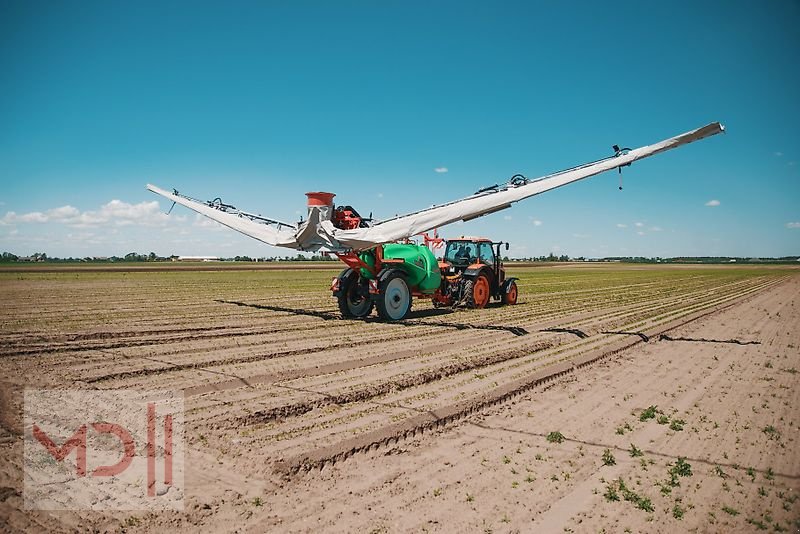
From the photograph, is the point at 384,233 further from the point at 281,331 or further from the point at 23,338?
the point at 23,338

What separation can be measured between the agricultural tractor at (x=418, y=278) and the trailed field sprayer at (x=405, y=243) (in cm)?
3

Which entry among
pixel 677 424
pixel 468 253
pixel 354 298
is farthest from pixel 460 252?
pixel 677 424

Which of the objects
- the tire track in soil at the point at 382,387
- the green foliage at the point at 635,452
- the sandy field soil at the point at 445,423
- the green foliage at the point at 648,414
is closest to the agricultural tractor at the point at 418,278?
the sandy field soil at the point at 445,423

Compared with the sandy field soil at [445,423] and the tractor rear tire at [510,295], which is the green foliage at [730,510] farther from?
the tractor rear tire at [510,295]

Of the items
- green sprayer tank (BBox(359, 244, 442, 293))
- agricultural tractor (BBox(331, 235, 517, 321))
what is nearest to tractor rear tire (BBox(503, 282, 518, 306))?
agricultural tractor (BBox(331, 235, 517, 321))

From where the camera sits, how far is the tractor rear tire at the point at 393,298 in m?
13.9

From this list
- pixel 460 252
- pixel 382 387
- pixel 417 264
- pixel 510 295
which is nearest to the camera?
pixel 382 387

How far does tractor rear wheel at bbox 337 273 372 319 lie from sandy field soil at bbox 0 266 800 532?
175cm

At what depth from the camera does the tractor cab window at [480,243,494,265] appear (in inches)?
726

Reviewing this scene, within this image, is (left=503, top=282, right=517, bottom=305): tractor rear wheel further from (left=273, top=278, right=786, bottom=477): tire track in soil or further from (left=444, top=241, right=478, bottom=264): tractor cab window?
(left=273, top=278, right=786, bottom=477): tire track in soil

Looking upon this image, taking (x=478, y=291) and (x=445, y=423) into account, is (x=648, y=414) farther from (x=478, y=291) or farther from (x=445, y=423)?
(x=478, y=291)

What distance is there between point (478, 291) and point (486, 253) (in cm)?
153

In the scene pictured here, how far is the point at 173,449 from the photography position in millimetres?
5043

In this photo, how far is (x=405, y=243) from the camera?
15.9 meters
